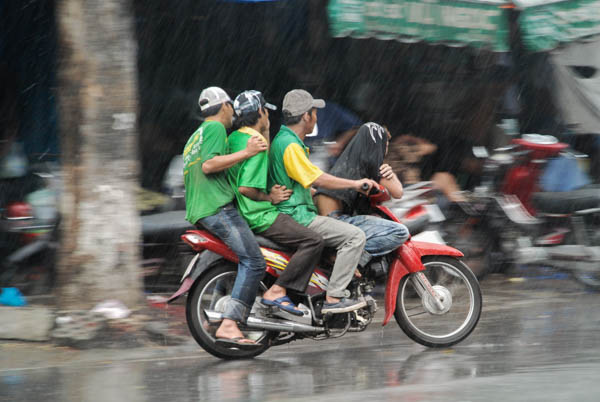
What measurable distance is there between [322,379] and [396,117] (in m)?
6.67

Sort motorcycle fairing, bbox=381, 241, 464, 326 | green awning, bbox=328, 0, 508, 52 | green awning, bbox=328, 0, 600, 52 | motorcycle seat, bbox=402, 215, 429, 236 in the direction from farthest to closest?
green awning, bbox=328, 0, 600, 52 < green awning, bbox=328, 0, 508, 52 < motorcycle seat, bbox=402, 215, 429, 236 < motorcycle fairing, bbox=381, 241, 464, 326

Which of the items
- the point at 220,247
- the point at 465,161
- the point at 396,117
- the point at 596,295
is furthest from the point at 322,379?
the point at 396,117

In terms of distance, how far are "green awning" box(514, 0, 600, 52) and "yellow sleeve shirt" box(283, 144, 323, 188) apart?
504 cm

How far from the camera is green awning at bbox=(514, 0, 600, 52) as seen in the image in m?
9.85

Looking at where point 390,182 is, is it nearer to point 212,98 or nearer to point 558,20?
point 212,98

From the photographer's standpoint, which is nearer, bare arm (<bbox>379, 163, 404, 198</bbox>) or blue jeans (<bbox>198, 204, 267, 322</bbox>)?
blue jeans (<bbox>198, 204, 267, 322</bbox>)

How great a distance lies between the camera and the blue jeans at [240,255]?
19.0 feet

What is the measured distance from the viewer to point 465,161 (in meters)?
10.6

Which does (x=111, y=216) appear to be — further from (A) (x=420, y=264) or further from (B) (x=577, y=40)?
(B) (x=577, y=40)

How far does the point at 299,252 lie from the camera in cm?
584

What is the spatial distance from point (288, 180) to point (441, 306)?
1.41 metres

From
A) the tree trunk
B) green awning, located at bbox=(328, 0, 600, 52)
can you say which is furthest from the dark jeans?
green awning, located at bbox=(328, 0, 600, 52)

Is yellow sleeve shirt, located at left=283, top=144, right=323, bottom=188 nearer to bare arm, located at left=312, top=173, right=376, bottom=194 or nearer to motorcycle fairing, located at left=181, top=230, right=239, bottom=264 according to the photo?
bare arm, located at left=312, top=173, right=376, bottom=194

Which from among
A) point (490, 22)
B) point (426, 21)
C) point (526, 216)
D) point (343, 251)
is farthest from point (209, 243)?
point (490, 22)
